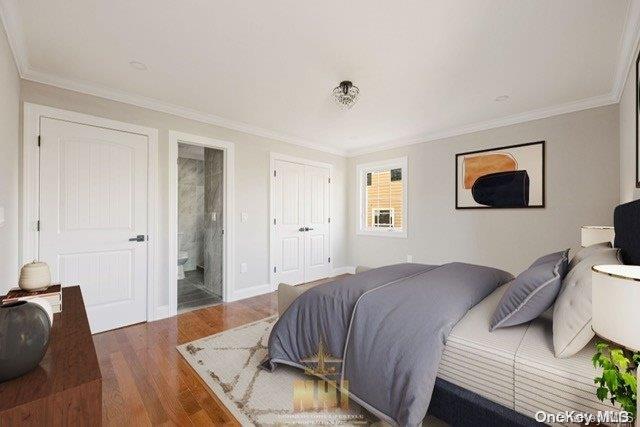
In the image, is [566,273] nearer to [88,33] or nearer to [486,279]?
[486,279]

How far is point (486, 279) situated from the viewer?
2.03m

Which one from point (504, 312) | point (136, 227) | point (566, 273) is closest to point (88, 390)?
point (504, 312)

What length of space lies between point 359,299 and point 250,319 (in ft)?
5.97

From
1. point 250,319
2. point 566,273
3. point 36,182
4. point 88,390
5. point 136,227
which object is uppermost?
point 36,182

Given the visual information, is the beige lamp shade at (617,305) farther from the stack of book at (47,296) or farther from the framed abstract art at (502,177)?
the framed abstract art at (502,177)

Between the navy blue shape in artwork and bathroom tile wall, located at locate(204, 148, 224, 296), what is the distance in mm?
3394

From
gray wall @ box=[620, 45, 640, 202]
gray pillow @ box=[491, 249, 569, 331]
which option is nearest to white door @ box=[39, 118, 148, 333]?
gray pillow @ box=[491, 249, 569, 331]

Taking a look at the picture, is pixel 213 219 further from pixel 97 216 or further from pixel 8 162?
pixel 8 162

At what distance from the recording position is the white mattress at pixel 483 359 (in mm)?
1204

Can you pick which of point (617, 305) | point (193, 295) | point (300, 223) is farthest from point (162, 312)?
point (617, 305)

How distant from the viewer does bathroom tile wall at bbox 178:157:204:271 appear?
5.15 meters

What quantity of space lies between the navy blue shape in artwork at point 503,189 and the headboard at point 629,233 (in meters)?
1.78

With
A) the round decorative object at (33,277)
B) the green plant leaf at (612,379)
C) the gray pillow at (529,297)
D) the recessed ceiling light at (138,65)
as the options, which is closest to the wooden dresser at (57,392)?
the round decorative object at (33,277)

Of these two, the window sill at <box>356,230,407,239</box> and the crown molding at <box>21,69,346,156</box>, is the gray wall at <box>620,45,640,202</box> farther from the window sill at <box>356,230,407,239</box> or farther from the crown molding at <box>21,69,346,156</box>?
the crown molding at <box>21,69,346,156</box>
